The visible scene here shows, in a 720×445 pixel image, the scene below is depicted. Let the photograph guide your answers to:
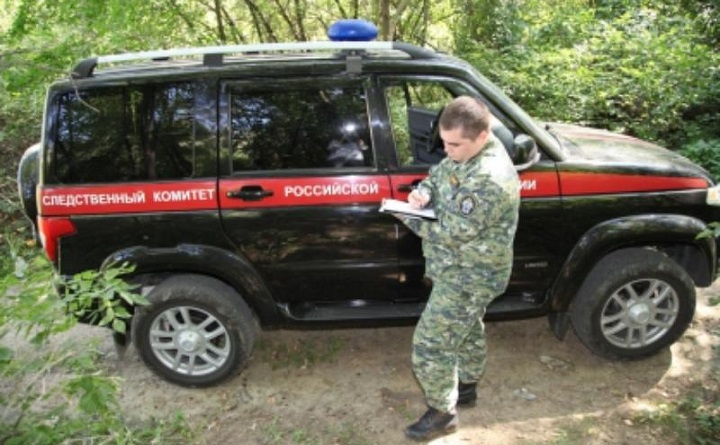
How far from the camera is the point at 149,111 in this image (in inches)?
139

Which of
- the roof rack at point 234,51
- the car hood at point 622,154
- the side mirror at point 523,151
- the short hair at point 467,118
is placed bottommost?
the car hood at point 622,154

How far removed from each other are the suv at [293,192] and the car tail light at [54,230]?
1cm

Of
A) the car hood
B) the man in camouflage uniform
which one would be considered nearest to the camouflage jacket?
the man in camouflage uniform

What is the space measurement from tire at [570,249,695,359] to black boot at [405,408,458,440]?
113 cm

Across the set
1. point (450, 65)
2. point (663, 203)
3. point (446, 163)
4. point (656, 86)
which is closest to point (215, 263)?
point (446, 163)

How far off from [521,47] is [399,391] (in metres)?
7.22

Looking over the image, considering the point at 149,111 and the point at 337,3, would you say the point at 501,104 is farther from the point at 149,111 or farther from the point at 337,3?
the point at 337,3

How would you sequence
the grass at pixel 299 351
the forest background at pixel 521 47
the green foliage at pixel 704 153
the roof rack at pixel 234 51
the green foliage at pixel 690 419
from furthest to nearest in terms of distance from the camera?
the forest background at pixel 521 47, the green foliage at pixel 704 153, the grass at pixel 299 351, the roof rack at pixel 234 51, the green foliage at pixel 690 419

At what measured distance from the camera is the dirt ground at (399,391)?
11.5 ft

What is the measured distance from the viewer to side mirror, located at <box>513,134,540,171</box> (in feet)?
11.1

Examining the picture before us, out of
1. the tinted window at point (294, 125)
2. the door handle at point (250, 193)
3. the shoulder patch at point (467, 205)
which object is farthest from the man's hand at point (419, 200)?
the door handle at point (250, 193)

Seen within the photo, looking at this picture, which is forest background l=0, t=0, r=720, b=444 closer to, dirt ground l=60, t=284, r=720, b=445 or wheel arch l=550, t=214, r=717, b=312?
dirt ground l=60, t=284, r=720, b=445

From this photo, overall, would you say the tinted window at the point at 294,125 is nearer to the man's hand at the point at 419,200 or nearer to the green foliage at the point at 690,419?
the man's hand at the point at 419,200

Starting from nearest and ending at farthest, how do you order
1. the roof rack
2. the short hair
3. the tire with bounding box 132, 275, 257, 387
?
the short hair, the roof rack, the tire with bounding box 132, 275, 257, 387
